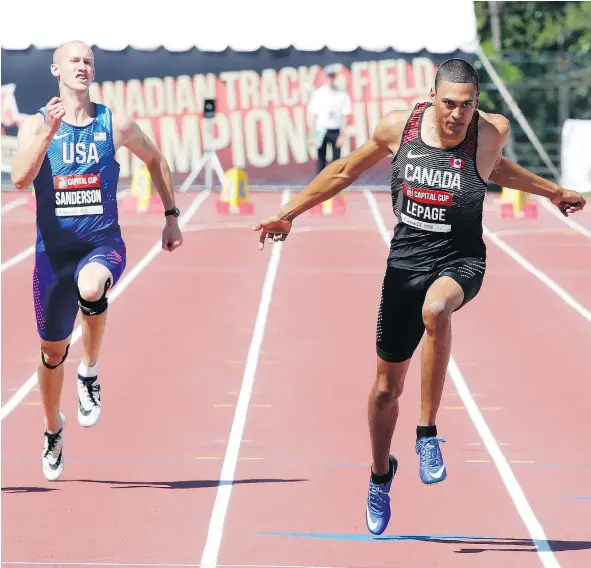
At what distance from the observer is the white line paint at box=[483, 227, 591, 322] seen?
15133 mm

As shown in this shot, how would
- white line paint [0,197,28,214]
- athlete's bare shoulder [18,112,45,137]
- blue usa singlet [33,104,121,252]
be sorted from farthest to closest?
1. white line paint [0,197,28,214]
2. blue usa singlet [33,104,121,252]
3. athlete's bare shoulder [18,112,45,137]

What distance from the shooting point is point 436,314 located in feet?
21.6

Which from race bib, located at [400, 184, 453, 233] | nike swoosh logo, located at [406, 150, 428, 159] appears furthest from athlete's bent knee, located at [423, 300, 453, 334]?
nike swoosh logo, located at [406, 150, 428, 159]

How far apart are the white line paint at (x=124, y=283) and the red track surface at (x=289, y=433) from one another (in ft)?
0.34

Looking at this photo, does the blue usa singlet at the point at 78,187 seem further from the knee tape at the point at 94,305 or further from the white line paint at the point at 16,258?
the white line paint at the point at 16,258

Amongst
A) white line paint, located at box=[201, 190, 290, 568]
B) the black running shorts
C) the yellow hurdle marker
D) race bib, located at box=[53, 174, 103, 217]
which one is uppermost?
race bib, located at box=[53, 174, 103, 217]

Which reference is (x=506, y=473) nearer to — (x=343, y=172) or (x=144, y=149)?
(x=343, y=172)

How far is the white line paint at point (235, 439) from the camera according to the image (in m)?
7.26

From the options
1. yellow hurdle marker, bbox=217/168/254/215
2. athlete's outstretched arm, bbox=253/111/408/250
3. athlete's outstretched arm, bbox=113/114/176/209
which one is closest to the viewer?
athlete's outstretched arm, bbox=253/111/408/250

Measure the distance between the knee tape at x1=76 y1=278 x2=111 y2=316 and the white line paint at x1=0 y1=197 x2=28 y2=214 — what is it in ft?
57.5

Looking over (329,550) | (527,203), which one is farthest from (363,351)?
(527,203)

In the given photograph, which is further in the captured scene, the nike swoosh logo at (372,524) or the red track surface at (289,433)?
the red track surface at (289,433)

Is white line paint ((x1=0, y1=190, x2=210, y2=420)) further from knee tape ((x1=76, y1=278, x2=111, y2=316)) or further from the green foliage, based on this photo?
the green foliage

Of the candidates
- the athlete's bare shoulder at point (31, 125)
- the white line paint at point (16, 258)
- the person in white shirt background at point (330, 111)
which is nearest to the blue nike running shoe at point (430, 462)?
the athlete's bare shoulder at point (31, 125)
